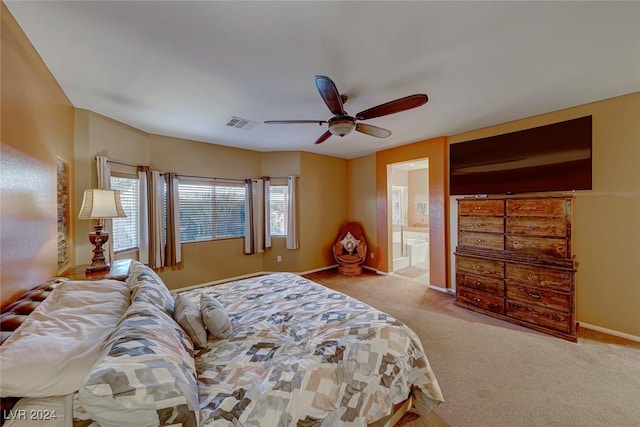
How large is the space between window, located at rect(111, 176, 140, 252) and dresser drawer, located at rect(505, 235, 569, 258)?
5159 millimetres

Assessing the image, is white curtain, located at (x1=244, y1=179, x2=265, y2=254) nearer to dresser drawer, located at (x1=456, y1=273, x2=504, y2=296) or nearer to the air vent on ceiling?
the air vent on ceiling

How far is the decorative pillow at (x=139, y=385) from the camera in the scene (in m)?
0.82

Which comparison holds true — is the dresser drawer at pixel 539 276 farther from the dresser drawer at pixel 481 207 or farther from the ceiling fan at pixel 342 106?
the ceiling fan at pixel 342 106

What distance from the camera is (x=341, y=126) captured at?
235cm

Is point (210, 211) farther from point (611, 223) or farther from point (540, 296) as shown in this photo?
point (611, 223)

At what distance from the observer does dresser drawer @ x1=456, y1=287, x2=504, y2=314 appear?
306 cm

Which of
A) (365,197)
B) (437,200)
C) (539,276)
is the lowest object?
(539,276)

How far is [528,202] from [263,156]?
4.40 m

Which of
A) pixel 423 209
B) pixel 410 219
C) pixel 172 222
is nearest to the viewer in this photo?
→ pixel 172 222

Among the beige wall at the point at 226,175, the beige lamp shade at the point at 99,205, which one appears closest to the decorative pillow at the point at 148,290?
the beige lamp shade at the point at 99,205

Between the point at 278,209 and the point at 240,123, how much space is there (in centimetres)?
214

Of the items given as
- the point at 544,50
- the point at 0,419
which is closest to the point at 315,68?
the point at 544,50

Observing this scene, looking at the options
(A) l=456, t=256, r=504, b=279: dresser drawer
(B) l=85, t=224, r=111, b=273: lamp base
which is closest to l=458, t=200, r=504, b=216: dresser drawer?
(A) l=456, t=256, r=504, b=279: dresser drawer

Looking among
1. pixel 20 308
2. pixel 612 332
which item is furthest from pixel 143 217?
pixel 612 332
